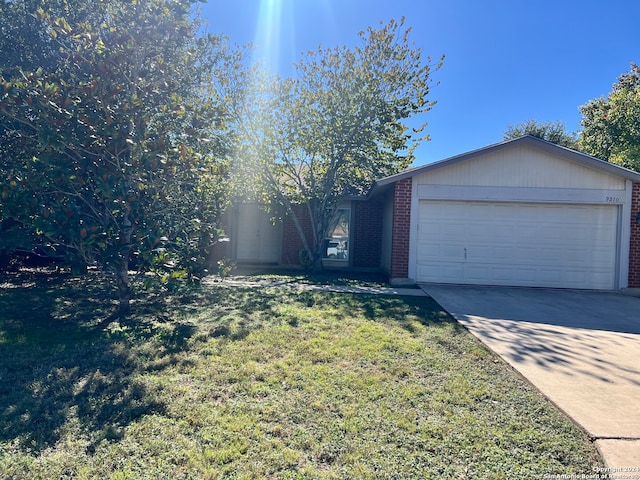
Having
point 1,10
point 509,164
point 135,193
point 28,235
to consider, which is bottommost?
point 28,235

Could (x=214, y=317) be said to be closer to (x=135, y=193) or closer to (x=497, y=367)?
(x=135, y=193)

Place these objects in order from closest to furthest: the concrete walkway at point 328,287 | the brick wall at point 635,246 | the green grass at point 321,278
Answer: the concrete walkway at point 328,287 < the brick wall at point 635,246 < the green grass at point 321,278

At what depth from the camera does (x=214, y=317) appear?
6.11 m

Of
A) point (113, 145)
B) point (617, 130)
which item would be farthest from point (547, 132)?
point (113, 145)

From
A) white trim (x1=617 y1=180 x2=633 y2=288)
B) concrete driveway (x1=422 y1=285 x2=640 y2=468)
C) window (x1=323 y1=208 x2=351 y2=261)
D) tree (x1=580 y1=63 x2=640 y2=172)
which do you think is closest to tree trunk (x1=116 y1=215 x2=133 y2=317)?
concrete driveway (x1=422 y1=285 x2=640 y2=468)

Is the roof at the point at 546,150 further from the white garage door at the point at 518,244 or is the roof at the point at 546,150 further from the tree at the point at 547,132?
the tree at the point at 547,132

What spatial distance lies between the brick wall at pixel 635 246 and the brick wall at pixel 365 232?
672 cm

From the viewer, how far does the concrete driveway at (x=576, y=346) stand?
302cm

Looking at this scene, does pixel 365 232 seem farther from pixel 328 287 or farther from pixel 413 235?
pixel 328 287

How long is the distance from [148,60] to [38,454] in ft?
17.4

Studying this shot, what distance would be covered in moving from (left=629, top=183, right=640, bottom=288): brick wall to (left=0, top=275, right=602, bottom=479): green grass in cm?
664

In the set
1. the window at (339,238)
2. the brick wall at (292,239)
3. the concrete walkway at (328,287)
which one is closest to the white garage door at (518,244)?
the concrete walkway at (328,287)

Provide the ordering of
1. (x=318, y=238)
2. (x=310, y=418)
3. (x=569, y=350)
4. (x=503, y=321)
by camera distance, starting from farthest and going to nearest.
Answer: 1. (x=318, y=238)
2. (x=503, y=321)
3. (x=569, y=350)
4. (x=310, y=418)

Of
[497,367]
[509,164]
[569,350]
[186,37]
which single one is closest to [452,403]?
[497,367]
